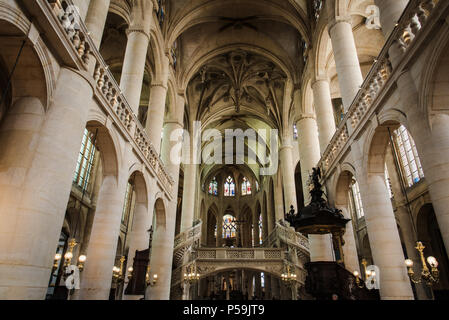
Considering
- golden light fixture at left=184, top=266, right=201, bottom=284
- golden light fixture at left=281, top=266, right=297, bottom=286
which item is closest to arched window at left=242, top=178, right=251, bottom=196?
golden light fixture at left=281, top=266, right=297, bottom=286

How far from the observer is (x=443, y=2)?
14.0ft

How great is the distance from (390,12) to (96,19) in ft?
22.0

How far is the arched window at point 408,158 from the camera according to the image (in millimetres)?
12648

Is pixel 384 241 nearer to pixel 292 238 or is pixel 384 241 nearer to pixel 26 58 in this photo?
pixel 26 58

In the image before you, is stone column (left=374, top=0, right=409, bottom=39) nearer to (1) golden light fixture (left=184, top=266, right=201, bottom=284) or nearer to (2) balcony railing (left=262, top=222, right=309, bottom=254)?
(2) balcony railing (left=262, top=222, right=309, bottom=254)

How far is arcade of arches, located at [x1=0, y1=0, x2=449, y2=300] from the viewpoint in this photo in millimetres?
4570

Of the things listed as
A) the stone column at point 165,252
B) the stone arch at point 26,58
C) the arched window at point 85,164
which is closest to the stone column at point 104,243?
the stone arch at point 26,58

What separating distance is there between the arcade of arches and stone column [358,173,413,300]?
0.10ft

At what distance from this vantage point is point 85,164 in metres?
15.1

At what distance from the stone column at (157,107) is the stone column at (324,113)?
6.69 metres

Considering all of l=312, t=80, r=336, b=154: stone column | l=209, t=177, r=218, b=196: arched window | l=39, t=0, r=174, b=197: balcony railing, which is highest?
l=209, t=177, r=218, b=196: arched window
